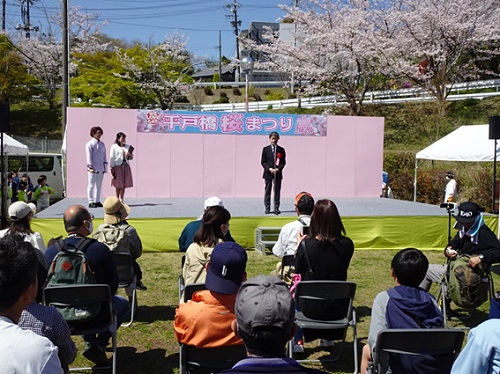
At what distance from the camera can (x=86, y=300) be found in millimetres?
3295

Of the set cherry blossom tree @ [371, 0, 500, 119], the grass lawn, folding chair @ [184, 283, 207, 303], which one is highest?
cherry blossom tree @ [371, 0, 500, 119]

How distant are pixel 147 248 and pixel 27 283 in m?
6.13

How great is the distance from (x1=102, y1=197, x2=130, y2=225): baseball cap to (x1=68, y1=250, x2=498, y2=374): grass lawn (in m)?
0.97

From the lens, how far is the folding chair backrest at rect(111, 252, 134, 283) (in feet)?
14.8

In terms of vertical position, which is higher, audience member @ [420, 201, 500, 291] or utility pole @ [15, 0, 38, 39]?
utility pole @ [15, 0, 38, 39]

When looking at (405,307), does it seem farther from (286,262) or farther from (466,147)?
(466,147)

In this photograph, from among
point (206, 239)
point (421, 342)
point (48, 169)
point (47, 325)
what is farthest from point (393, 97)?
point (47, 325)

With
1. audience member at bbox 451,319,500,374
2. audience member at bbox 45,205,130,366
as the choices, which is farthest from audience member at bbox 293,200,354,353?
audience member at bbox 451,319,500,374

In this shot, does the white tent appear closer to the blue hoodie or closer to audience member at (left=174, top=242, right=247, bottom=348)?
the blue hoodie

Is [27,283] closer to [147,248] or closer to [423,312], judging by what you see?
[423,312]

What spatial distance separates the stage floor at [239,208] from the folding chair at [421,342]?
5.64 m

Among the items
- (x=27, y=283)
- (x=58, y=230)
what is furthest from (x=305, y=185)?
(x=27, y=283)

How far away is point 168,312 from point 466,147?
9.00 m

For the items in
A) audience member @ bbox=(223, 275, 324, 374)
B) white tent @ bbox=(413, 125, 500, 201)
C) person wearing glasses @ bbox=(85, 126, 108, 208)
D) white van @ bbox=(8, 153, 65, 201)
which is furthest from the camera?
white van @ bbox=(8, 153, 65, 201)
